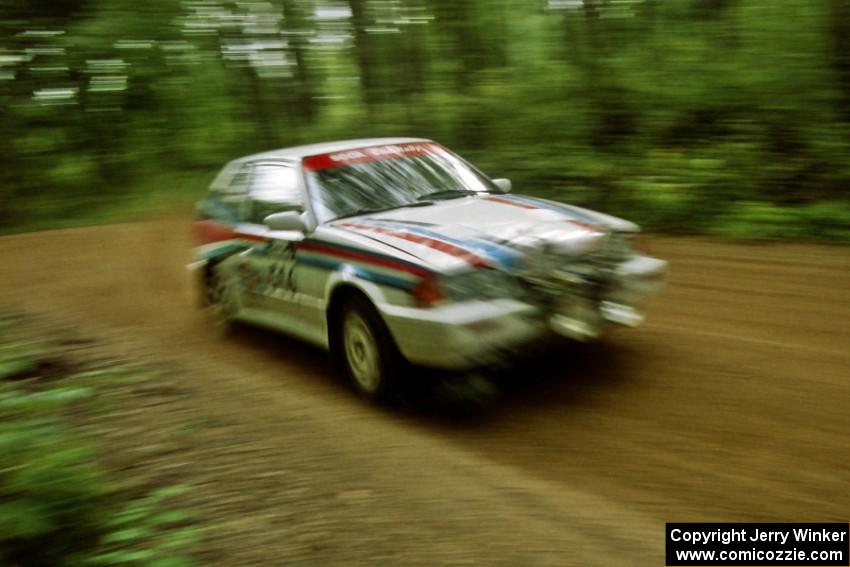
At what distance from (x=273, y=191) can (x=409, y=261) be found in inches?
Answer: 81.8

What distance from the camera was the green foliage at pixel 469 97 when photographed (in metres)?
9.65

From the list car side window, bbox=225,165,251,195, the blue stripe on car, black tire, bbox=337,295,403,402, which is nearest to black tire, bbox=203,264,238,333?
car side window, bbox=225,165,251,195

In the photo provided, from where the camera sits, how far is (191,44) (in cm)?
1888

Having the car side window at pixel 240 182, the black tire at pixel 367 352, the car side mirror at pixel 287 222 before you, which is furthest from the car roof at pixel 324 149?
the black tire at pixel 367 352

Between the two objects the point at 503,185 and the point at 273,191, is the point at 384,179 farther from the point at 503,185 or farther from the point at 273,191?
the point at 503,185

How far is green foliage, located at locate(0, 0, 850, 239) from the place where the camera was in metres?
9.65

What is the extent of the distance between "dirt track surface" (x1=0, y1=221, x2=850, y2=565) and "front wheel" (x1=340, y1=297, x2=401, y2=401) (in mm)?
184

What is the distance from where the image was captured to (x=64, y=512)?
115 inches

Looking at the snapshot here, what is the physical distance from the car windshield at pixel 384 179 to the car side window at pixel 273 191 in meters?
0.15

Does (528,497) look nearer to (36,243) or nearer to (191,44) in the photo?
(36,243)

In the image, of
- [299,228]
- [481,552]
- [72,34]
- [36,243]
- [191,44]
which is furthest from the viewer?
[191,44]

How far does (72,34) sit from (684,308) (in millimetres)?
15850

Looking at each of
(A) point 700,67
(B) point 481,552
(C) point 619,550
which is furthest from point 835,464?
A: (A) point 700,67

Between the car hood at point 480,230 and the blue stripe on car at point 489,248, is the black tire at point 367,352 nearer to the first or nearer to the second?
the car hood at point 480,230
